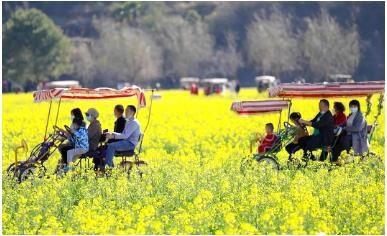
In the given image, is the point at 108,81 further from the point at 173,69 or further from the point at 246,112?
the point at 246,112

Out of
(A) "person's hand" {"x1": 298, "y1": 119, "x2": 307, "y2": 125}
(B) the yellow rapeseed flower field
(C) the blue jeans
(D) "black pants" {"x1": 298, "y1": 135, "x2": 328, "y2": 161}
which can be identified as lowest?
(B) the yellow rapeseed flower field

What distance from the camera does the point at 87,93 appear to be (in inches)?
726

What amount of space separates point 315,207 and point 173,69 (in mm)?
95673

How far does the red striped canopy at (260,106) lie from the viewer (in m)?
19.1

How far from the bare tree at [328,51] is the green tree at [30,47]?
1949 cm

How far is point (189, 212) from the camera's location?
13055 millimetres

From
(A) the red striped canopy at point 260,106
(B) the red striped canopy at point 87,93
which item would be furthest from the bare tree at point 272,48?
(B) the red striped canopy at point 87,93

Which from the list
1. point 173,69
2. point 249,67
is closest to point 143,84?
point 173,69

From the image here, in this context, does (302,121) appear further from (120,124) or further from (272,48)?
(272,48)

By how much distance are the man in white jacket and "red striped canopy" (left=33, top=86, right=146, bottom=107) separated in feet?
3.42

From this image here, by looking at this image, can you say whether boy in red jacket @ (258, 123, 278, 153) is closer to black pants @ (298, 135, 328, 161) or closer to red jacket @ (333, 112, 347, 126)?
black pants @ (298, 135, 328, 161)

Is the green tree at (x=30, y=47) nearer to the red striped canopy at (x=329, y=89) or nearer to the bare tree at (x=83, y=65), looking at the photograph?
the bare tree at (x=83, y=65)

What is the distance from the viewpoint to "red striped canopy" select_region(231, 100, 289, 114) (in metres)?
19.1

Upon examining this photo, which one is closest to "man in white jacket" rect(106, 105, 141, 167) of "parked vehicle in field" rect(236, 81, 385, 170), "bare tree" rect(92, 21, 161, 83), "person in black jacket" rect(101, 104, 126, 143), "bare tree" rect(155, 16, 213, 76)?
"person in black jacket" rect(101, 104, 126, 143)
